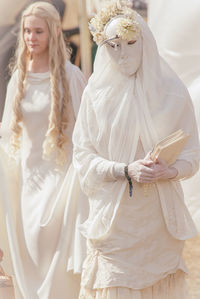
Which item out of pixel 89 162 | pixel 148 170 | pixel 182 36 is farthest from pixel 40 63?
pixel 182 36

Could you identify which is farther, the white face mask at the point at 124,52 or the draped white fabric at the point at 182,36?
the draped white fabric at the point at 182,36

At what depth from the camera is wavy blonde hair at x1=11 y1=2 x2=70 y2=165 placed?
630 centimetres

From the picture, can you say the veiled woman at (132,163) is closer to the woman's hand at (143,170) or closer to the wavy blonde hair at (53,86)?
the woman's hand at (143,170)

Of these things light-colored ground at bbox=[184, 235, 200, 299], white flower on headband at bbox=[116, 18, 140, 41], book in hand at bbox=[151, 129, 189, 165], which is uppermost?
Answer: white flower on headband at bbox=[116, 18, 140, 41]

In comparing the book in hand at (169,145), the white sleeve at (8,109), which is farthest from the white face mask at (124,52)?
the white sleeve at (8,109)

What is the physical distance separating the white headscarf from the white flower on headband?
2.6 inches

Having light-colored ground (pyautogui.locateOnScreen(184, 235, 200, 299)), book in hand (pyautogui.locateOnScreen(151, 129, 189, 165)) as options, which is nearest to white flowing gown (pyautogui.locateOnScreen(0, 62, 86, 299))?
light-colored ground (pyautogui.locateOnScreen(184, 235, 200, 299))

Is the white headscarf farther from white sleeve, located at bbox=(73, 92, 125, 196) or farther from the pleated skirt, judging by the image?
the pleated skirt

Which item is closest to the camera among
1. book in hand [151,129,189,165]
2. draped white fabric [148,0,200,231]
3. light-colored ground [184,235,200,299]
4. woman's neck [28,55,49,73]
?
book in hand [151,129,189,165]

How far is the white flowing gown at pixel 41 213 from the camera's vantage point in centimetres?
627

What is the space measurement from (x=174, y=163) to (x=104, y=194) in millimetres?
436

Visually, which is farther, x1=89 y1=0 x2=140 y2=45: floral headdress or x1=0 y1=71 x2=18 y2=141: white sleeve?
x1=0 y1=71 x2=18 y2=141: white sleeve

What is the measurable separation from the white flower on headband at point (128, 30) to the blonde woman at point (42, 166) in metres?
1.29

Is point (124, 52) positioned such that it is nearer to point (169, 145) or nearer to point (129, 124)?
point (129, 124)
